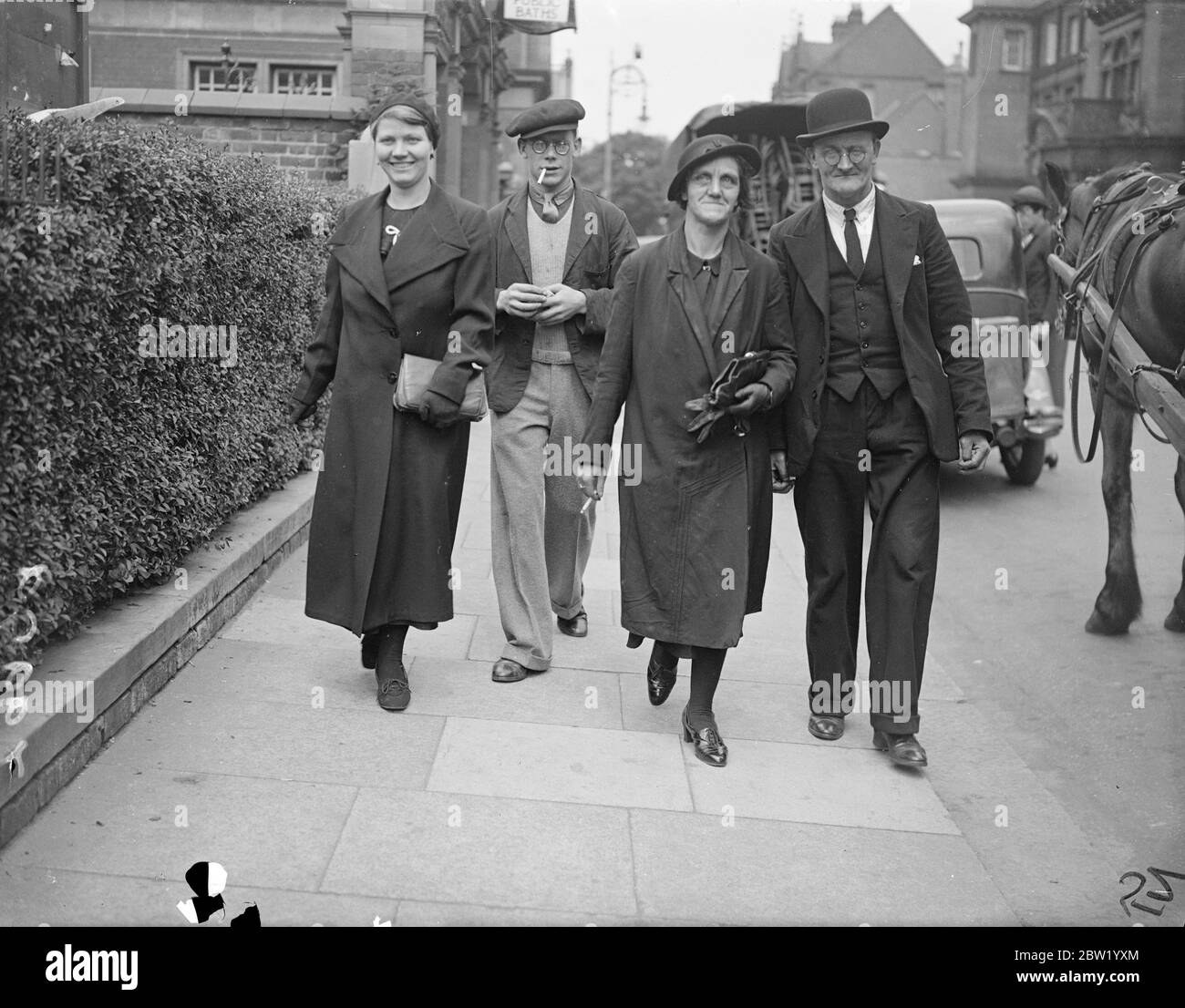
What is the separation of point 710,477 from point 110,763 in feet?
7.36

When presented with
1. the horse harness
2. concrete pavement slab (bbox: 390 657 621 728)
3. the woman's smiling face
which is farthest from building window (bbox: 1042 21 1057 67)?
the woman's smiling face

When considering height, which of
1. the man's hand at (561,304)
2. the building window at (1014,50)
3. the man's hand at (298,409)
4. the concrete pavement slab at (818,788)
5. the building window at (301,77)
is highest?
the building window at (1014,50)

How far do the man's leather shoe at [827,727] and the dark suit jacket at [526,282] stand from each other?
→ 1668 millimetres

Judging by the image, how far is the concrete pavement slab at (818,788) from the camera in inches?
188

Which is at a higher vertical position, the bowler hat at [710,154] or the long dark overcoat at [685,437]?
the bowler hat at [710,154]

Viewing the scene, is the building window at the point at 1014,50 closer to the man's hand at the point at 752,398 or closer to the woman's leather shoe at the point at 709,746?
the man's hand at the point at 752,398

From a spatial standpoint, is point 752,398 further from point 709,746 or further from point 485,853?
point 485,853

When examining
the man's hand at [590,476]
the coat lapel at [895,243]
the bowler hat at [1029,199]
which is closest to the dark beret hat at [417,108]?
the man's hand at [590,476]

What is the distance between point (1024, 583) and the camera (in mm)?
9000

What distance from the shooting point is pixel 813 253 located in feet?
17.5

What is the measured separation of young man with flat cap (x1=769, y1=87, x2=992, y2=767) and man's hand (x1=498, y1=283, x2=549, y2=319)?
108 centimetres

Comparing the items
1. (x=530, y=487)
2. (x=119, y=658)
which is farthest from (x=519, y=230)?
(x=119, y=658)
